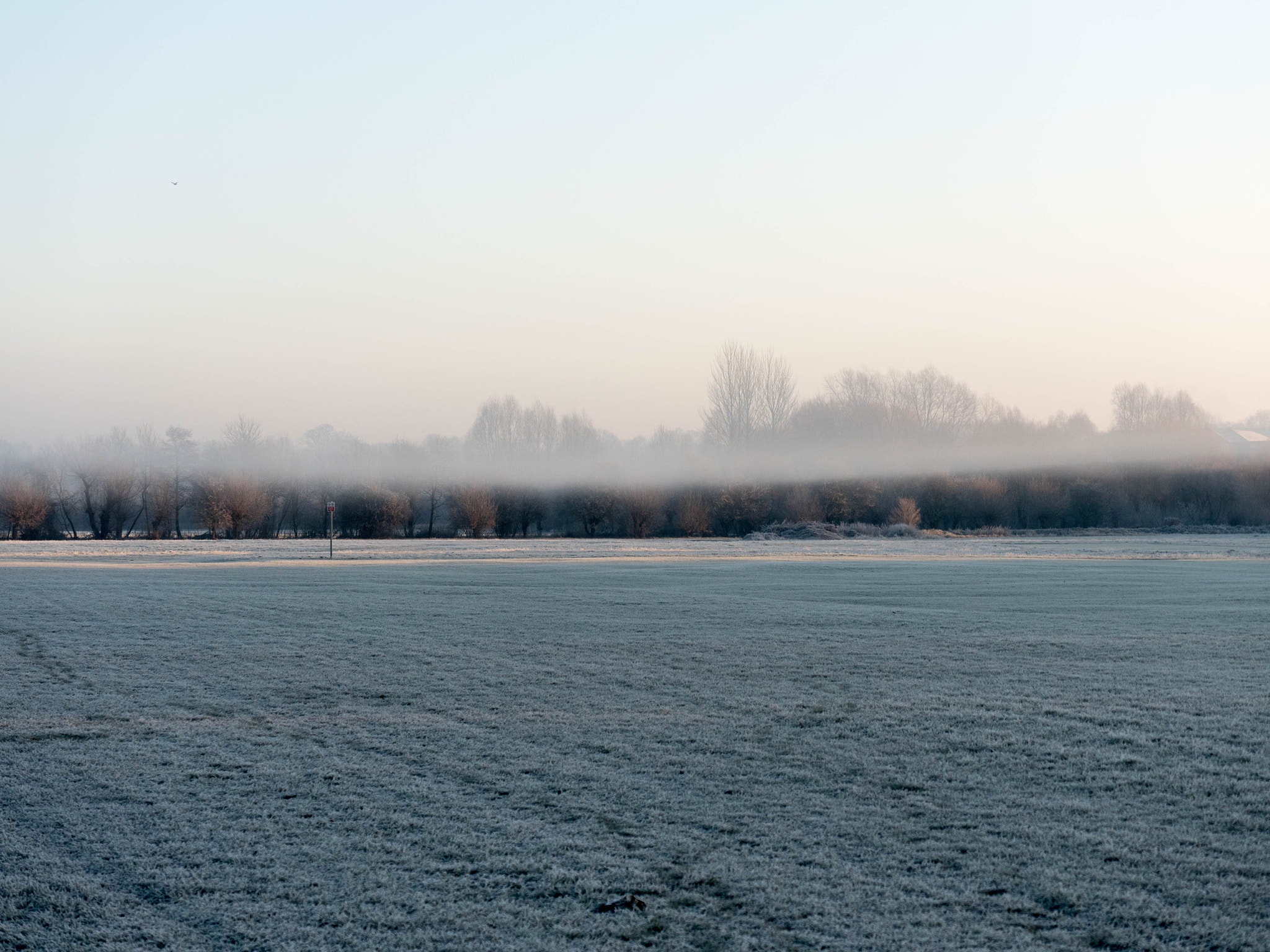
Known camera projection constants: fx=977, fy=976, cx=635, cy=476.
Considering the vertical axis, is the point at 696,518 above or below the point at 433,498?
below

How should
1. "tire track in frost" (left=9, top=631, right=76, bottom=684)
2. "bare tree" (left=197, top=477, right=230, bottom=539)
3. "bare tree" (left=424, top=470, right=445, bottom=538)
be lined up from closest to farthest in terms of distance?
"tire track in frost" (left=9, top=631, right=76, bottom=684) < "bare tree" (left=197, top=477, right=230, bottom=539) < "bare tree" (left=424, top=470, right=445, bottom=538)

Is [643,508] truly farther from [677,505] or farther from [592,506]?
[592,506]

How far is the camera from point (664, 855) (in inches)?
203

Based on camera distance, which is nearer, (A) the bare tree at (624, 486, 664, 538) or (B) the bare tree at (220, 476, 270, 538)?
(B) the bare tree at (220, 476, 270, 538)

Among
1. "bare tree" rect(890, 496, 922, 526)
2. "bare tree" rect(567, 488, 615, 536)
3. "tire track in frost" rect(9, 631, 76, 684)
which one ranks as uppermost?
"bare tree" rect(567, 488, 615, 536)

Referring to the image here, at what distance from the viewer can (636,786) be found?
6.48 m

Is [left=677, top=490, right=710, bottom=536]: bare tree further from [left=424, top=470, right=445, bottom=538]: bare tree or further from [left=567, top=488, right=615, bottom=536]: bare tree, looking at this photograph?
[left=424, top=470, right=445, bottom=538]: bare tree

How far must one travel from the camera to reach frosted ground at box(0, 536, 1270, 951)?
4.44 m

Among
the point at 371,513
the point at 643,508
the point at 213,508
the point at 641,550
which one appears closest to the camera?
the point at 641,550

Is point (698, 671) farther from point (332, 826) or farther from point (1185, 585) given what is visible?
point (1185, 585)

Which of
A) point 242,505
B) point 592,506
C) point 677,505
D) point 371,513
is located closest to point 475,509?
point 371,513

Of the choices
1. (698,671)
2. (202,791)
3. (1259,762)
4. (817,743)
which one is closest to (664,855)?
(817,743)

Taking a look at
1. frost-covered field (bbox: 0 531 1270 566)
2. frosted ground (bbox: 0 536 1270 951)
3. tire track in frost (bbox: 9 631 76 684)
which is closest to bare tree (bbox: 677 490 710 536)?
frost-covered field (bbox: 0 531 1270 566)

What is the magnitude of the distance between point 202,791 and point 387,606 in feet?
42.3
